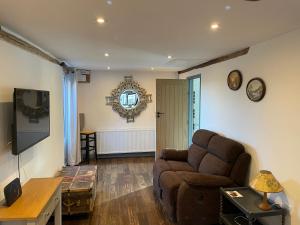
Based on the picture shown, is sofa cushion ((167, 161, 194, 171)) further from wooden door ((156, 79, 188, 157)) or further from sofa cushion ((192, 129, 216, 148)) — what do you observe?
wooden door ((156, 79, 188, 157))

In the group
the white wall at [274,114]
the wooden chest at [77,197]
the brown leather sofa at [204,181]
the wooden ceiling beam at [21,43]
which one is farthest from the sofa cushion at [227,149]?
the wooden ceiling beam at [21,43]

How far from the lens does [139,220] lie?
3.19 metres

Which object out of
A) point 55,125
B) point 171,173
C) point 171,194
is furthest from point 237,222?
point 55,125

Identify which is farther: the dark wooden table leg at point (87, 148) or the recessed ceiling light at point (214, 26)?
the dark wooden table leg at point (87, 148)

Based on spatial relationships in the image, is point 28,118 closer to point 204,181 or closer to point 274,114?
point 204,181

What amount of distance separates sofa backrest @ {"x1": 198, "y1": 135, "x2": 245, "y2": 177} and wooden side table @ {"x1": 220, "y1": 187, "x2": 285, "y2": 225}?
338 millimetres

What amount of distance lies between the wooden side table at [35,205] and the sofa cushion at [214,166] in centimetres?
194

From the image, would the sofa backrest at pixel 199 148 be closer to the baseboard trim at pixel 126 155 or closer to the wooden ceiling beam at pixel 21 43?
the baseboard trim at pixel 126 155

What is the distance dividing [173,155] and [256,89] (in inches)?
73.8

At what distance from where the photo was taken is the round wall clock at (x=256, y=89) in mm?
2806

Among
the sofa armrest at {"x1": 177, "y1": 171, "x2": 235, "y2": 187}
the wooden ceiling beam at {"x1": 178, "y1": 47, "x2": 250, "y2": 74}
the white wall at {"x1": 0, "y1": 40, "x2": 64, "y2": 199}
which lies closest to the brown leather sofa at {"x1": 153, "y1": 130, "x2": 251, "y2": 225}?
the sofa armrest at {"x1": 177, "y1": 171, "x2": 235, "y2": 187}

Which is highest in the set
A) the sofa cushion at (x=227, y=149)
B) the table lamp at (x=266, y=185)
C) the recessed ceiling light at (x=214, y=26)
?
the recessed ceiling light at (x=214, y=26)

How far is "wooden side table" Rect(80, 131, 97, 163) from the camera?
5718 mm

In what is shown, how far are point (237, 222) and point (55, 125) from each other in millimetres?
3041
